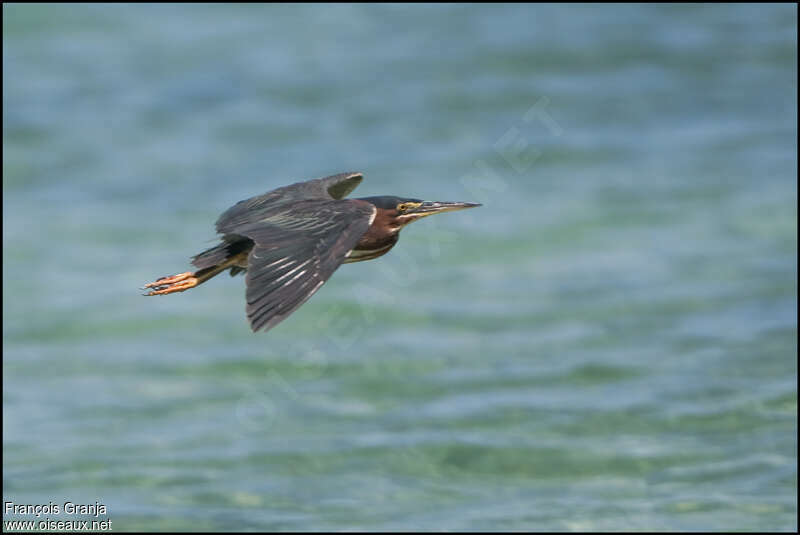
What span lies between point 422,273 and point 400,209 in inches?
340

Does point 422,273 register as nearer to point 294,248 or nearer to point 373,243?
point 373,243

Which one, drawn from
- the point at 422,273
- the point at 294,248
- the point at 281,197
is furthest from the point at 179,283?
the point at 422,273

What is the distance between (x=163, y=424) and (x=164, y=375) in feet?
3.36

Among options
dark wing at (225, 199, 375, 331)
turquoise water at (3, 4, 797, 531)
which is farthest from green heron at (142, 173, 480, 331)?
turquoise water at (3, 4, 797, 531)

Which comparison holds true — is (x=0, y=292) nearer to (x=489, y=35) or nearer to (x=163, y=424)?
(x=163, y=424)

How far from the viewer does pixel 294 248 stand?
5992mm

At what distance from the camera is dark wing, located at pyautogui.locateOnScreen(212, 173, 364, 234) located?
261 inches

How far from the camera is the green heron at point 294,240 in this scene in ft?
18.6

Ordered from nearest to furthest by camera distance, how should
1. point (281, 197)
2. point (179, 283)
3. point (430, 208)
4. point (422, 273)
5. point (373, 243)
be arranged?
point (373, 243) → point (430, 208) → point (179, 283) → point (281, 197) → point (422, 273)

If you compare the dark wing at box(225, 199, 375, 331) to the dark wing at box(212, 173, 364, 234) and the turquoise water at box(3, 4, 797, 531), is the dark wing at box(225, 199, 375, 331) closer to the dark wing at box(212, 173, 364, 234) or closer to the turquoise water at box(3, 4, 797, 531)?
the dark wing at box(212, 173, 364, 234)

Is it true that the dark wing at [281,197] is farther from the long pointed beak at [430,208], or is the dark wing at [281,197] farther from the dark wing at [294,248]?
the long pointed beak at [430,208]

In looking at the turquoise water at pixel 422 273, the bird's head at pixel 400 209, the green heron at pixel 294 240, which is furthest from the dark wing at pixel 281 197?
the turquoise water at pixel 422 273

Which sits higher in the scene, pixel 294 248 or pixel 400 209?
pixel 400 209

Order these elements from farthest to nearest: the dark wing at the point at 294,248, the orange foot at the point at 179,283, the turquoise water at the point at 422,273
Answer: the turquoise water at the point at 422,273
the orange foot at the point at 179,283
the dark wing at the point at 294,248
